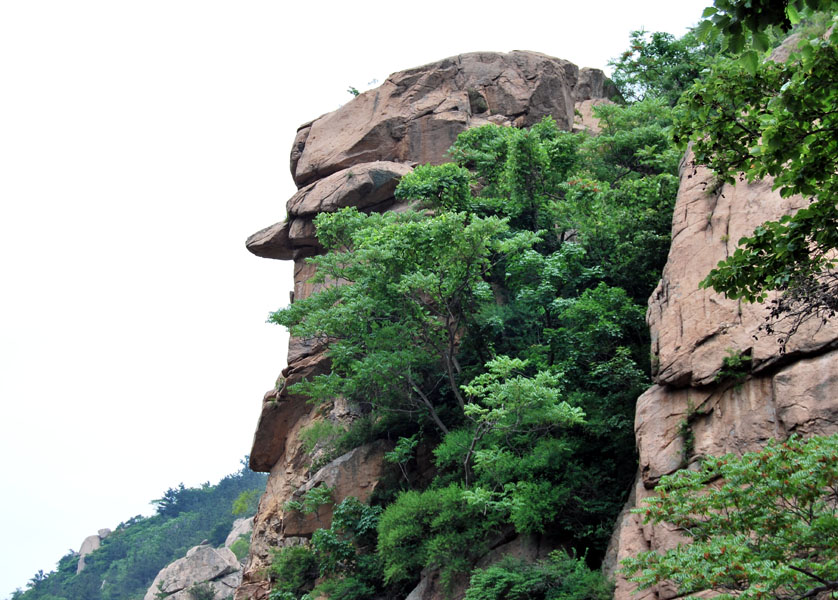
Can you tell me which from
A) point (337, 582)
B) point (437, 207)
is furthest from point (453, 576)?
point (437, 207)

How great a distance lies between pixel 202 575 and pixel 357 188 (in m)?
→ 28.2

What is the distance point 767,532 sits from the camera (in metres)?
7.21

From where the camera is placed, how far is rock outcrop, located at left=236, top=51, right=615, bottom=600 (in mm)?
23141

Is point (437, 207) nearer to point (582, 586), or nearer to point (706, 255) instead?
point (706, 255)

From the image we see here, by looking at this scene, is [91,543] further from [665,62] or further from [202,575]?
[665,62]

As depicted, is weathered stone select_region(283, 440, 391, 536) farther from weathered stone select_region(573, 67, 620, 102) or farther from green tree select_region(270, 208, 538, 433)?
weathered stone select_region(573, 67, 620, 102)

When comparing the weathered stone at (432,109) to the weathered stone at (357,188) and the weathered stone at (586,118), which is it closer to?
the weathered stone at (586,118)

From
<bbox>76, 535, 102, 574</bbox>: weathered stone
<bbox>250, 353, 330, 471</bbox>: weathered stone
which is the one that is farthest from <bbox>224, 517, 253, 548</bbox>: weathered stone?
<bbox>250, 353, 330, 471</bbox>: weathered stone

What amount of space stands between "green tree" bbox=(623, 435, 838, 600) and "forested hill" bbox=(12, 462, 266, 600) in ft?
148

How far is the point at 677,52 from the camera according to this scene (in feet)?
78.7

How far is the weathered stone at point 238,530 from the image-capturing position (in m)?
55.1

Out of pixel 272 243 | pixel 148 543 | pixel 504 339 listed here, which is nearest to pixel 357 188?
pixel 272 243

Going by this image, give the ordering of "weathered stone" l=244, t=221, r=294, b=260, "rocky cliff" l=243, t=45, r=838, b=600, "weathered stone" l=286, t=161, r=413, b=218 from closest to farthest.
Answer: "rocky cliff" l=243, t=45, r=838, b=600, "weathered stone" l=286, t=161, r=413, b=218, "weathered stone" l=244, t=221, r=294, b=260

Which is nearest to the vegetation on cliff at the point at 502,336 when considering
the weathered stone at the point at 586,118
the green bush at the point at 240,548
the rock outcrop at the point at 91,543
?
the weathered stone at the point at 586,118
